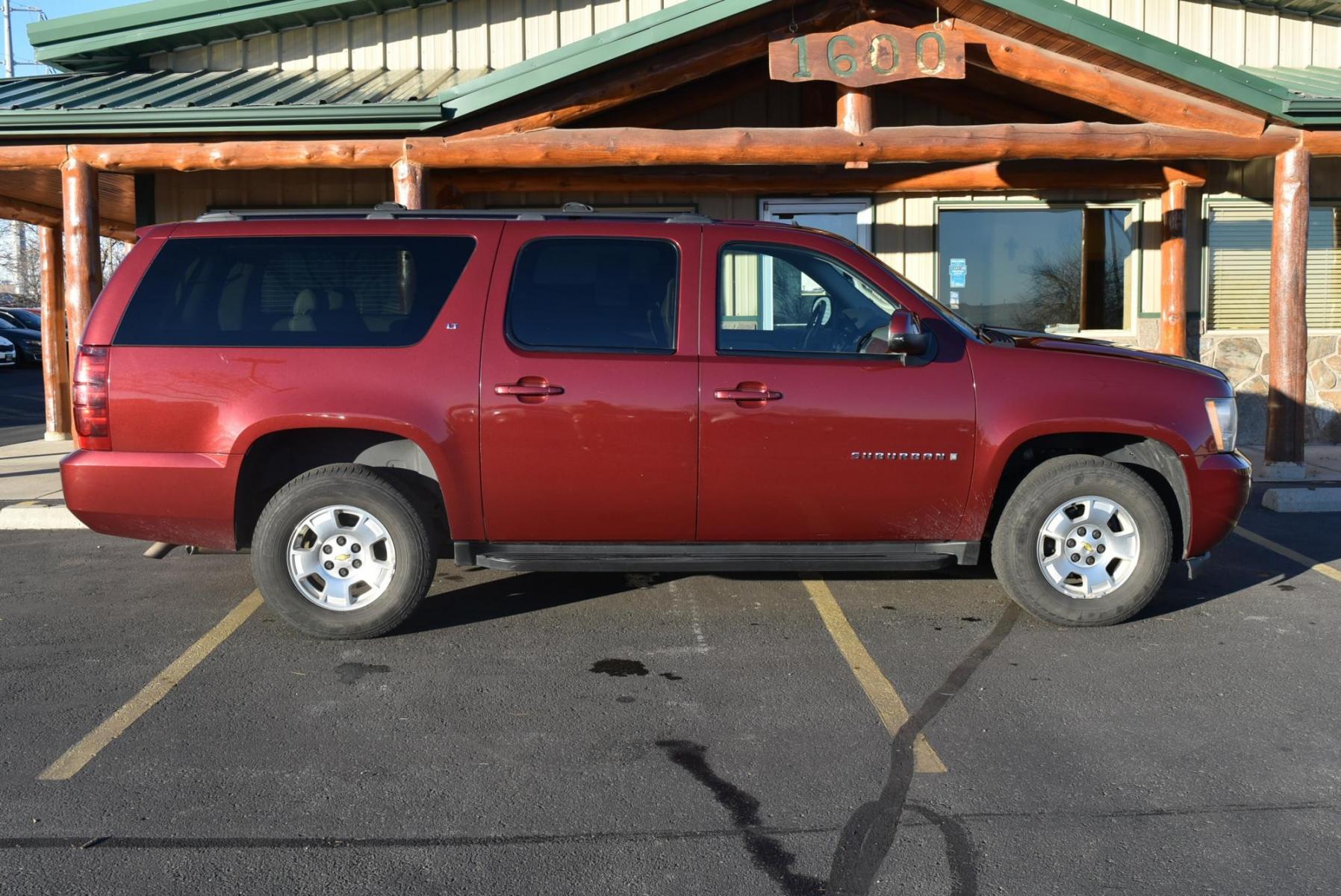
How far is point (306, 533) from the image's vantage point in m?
5.25

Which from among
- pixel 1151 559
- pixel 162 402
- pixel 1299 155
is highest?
pixel 1299 155

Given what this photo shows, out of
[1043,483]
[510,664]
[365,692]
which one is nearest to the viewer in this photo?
[365,692]

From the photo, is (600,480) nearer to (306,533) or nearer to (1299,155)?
(306,533)

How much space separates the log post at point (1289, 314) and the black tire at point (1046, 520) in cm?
453

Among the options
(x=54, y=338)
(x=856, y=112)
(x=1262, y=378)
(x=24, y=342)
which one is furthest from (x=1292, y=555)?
(x=24, y=342)

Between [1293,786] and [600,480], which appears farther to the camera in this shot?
[600,480]

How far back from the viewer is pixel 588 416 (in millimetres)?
5184

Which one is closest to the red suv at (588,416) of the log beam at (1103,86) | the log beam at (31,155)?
the log beam at (1103,86)

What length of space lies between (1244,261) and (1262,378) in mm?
1204

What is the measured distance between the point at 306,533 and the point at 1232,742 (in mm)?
3931

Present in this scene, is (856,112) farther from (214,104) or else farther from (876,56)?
(214,104)

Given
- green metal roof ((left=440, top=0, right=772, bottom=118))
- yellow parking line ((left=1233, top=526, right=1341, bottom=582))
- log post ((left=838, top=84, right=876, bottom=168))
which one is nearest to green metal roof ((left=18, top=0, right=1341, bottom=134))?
green metal roof ((left=440, top=0, right=772, bottom=118))

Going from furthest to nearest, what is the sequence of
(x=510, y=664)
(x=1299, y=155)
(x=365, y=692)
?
(x=1299, y=155) → (x=510, y=664) → (x=365, y=692)

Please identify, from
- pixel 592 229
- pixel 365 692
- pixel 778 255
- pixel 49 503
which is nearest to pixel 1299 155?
pixel 778 255
